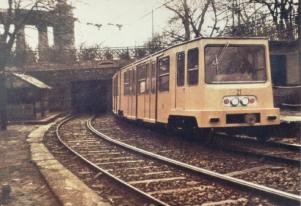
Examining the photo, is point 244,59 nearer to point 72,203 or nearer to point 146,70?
point 146,70

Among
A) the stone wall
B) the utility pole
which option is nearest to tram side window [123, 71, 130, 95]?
the utility pole

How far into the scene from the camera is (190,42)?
10.8m

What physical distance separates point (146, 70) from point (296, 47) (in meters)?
12.5

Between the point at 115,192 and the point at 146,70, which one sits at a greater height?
the point at 146,70

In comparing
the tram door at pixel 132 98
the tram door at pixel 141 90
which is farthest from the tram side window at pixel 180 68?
the tram door at pixel 132 98

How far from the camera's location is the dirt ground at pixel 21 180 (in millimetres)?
6672

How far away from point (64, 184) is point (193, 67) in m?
4.58

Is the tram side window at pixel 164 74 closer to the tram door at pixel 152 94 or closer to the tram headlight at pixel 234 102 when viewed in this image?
the tram door at pixel 152 94

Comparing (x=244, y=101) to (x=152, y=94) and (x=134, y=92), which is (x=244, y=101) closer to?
(x=152, y=94)

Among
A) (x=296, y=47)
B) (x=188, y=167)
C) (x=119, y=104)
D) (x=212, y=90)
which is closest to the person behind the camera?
(x=188, y=167)

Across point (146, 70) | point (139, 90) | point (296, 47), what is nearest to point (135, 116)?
point (139, 90)

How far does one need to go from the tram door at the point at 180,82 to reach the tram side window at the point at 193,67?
1.08 feet

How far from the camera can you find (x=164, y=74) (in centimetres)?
1245

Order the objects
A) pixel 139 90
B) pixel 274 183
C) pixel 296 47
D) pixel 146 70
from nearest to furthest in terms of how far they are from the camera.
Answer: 1. pixel 274 183
2. pixel 146 70
3. pixel 139 90
4. pixel 296 47
